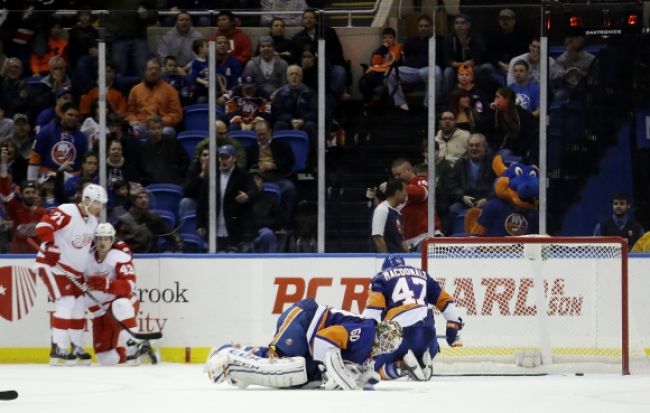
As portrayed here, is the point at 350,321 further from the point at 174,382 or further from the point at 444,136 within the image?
the point at 444,136

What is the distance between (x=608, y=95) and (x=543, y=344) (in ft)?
6.65

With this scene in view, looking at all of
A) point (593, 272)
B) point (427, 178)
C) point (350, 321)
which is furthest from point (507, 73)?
point (350, 321)

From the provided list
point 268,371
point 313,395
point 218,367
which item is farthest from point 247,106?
point 313,395

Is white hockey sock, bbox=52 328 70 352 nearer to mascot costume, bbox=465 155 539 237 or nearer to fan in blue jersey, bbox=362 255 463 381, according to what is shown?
fan in blue jersey, bbox=362 255 463 381

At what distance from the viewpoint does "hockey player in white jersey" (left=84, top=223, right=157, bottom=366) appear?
10.6 metres

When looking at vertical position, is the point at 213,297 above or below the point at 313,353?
above

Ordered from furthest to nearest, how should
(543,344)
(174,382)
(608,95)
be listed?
(608,95), (543,344), (174,382)

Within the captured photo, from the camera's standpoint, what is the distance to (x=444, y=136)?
10.7 meters

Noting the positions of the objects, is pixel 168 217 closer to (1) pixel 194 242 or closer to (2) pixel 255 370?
(1) pixel 194 242

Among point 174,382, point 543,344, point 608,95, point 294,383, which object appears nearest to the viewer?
point 294,383

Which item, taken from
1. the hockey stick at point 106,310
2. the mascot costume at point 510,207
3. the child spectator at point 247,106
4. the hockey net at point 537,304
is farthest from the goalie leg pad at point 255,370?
the child spectator at point 247,106

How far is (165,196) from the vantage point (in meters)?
10.9

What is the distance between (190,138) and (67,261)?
131cm

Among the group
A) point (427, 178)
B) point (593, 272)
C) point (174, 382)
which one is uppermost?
point (427, 178)
